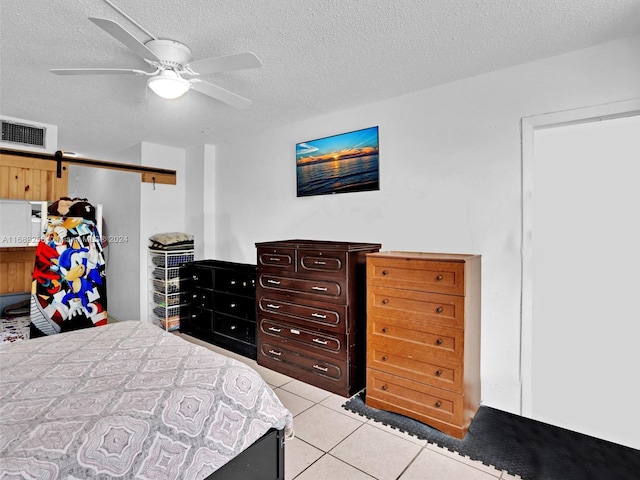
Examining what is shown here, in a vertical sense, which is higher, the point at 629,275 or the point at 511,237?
the point at 511,237

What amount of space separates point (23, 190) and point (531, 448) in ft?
16.1

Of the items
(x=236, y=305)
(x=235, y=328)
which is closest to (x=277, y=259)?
(x=236, y=305)

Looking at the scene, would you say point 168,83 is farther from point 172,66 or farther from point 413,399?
point 413,399

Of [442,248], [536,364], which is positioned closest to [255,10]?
[442,248]

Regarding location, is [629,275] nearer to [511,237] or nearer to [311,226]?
[511,237]

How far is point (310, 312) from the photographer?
3.04 meters

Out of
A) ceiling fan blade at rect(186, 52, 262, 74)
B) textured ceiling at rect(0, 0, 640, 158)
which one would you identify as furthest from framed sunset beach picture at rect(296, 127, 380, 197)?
ceiling fan blade at rect(186, 52, 262, 74)

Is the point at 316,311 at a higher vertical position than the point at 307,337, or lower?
higher

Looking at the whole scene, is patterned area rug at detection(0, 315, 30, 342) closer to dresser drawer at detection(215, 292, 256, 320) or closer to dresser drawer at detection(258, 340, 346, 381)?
dresser drawer at detection(215, 292, 256, 320)

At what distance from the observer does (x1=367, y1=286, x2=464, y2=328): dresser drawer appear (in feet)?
7.47

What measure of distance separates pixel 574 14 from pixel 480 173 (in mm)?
1079

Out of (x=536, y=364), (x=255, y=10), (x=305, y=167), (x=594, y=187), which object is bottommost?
(x=536, y=364)

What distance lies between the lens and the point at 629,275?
2227 mm

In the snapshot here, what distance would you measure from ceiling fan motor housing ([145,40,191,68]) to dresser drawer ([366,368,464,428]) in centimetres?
259
